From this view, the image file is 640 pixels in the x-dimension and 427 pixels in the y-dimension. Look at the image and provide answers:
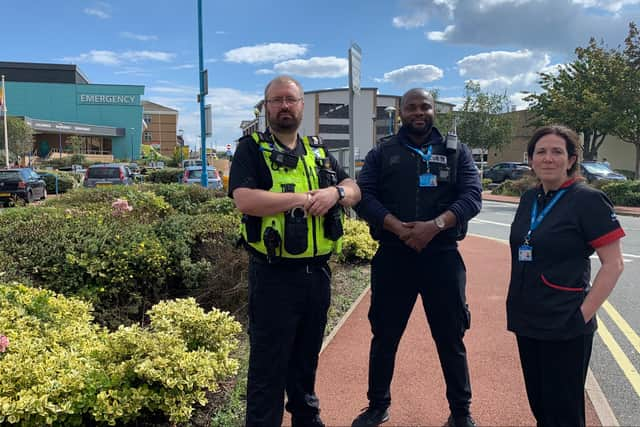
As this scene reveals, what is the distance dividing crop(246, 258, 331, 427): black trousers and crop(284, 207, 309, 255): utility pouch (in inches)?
5.3

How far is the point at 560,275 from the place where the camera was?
7.70 feet

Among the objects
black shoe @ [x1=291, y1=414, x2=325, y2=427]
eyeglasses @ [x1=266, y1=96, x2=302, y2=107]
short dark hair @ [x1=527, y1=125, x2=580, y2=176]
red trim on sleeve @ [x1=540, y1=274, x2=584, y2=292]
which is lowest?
black shoe @ [x1=291, y1=414, x2=325, y2=427]

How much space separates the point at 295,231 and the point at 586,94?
2838cm

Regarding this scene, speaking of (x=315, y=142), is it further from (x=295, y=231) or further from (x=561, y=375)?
(x=561, y=375)

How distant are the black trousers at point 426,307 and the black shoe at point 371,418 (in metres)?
0.04

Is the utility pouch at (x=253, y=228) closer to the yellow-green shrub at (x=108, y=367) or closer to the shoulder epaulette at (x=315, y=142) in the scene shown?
the shoulder epaulette at (x=315, y=142)

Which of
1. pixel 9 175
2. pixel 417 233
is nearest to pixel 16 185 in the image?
pixel 9 175

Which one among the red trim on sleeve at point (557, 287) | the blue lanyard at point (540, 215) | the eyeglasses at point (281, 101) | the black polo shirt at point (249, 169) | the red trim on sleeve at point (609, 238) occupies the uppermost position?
the eyeglasses at point (281, 101)

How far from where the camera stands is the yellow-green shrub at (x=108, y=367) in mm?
2705

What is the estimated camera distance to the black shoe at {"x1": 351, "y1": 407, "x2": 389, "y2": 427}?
3.15 metres

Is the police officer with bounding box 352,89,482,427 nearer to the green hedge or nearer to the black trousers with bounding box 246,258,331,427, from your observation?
the black trousers with bounding box 246,258,331,427

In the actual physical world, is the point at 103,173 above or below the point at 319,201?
above

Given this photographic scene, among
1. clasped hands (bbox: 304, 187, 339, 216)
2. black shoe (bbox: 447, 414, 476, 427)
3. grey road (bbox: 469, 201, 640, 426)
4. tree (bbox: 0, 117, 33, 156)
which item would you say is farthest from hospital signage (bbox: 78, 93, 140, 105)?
black shoe (bbox: 447, 414, 476, 427)

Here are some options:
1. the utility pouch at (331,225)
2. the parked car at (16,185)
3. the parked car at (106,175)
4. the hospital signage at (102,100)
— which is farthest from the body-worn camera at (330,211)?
the hospital signage at (102,100)
